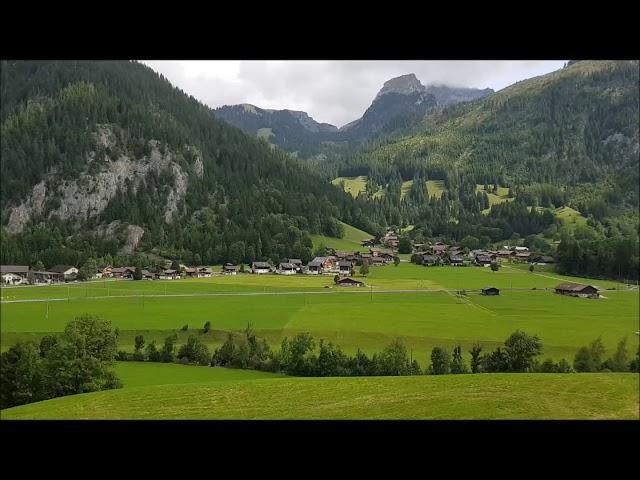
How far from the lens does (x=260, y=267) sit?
100 ft

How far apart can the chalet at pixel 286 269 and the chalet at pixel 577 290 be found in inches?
682

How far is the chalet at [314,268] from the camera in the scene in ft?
97.6

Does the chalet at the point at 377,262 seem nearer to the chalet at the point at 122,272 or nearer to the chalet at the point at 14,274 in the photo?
the chalet at the point at 122,272

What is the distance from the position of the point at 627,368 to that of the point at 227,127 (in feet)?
216

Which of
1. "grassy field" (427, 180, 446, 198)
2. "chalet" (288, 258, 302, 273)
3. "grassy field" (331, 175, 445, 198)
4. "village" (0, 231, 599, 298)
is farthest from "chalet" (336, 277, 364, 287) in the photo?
"grassy field" (427, 180, 446, 198)

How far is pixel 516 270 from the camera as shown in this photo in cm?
2141

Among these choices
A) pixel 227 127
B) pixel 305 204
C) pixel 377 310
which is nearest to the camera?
pixel 377 310

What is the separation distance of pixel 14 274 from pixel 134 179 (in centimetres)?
2530

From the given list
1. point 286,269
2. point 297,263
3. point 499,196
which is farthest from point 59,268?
point 499,196

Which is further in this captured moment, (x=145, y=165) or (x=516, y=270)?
(x=145, y=165)

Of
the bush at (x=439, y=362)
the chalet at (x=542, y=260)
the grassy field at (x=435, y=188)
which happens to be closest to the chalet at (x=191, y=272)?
the bush at (x=439, y=362)

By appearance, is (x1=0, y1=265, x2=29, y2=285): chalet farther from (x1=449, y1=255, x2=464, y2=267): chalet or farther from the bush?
(x1=449, y1=255, x2=464, y2=267): chalet
